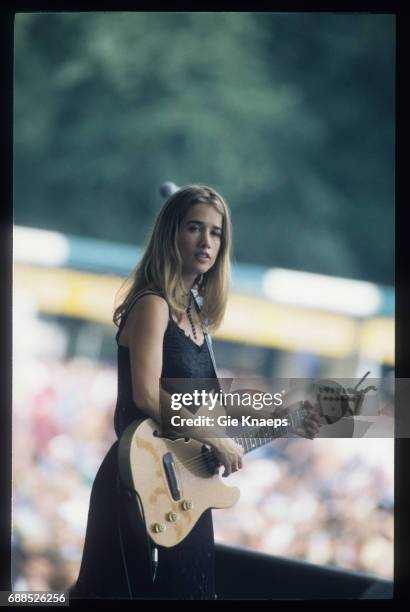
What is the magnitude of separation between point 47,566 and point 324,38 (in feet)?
5.73

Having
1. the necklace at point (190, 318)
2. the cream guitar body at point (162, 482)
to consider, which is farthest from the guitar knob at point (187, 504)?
the necklace at point (190, 318)

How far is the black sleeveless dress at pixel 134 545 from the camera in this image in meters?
2.11

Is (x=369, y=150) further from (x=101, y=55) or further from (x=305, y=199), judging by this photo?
(x=101, y=55)

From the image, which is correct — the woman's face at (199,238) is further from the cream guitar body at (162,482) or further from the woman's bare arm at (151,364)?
the cream guitar body at (162,482)

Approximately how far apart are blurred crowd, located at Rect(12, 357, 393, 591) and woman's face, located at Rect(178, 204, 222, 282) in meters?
0.38

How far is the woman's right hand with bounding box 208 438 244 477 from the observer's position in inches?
84.4

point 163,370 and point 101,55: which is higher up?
point 101,55

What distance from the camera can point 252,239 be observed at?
8.31 feet

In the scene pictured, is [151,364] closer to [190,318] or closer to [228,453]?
[190,318]

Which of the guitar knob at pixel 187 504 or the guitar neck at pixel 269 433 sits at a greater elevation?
the guitar neck at pixel 269 433

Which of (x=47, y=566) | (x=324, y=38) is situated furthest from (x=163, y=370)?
(x=324, y=38)

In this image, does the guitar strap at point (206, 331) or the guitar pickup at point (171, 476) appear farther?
the guitar strap at point (206, 331)

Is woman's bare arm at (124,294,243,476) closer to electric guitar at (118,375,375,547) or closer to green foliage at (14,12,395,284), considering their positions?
electric guitar at (118,375,375,547)

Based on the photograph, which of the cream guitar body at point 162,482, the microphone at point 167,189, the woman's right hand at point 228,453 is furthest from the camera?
the microphone at point 167,189
